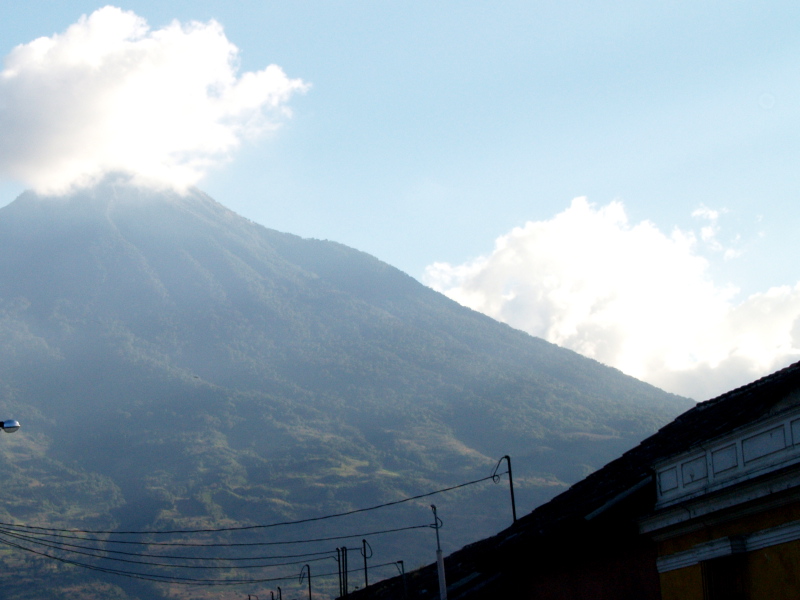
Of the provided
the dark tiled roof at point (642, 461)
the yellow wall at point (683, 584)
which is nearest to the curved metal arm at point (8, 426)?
the dark tiled roof at point (642, 461)

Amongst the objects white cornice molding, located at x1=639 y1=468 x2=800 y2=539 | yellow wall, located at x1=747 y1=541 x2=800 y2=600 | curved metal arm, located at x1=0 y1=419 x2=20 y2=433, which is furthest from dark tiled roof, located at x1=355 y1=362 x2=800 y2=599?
curved metal arm, located at x1=0 y1=419 x2=20 y2=433

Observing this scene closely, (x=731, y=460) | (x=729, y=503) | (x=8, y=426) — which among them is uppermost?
(x=8, y=426)

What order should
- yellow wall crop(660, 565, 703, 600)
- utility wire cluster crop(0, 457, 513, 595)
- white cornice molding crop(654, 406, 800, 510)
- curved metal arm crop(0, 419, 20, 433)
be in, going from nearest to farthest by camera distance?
white cornice molding crop(654, 406, 800, 510) < yellow wall crop(660, 565, 703, 600) < curved metal arm crop(0, 419, 20, 433) < utility wire cluster crop(0, 457, 513, 595)

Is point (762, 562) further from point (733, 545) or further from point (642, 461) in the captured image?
point (642, 461)

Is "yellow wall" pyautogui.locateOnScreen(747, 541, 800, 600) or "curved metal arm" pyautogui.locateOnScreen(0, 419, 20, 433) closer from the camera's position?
"yellow wall" pyautogui.locateOnScreen(747, 541, 800, 600)

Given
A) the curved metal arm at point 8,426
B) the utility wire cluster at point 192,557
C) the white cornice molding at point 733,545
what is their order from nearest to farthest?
the white cornice molding at point 733,545 < the curved metal arm at point 8,426 < the utility wire cluster at point 192,557

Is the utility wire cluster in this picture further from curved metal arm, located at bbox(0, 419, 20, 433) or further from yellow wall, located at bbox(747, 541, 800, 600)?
yellow wall, located at bbox(747, 541, 800, 600)

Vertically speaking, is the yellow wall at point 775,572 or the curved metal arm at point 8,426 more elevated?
the curved metal arm at point 8,426

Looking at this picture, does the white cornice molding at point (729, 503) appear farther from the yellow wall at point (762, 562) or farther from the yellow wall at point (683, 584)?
the yellow wall at point (683, 584)

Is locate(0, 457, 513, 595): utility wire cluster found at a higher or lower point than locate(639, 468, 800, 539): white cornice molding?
higher

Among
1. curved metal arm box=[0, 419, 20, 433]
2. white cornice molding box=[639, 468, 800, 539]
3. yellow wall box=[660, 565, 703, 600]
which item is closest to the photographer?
white cornice molding box=[639, 468, 800, 539]

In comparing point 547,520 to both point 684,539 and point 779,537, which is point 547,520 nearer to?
point 684,539

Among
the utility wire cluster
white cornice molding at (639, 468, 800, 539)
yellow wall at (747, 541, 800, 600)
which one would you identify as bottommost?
yellow wall at (747, 541, 800, 600)

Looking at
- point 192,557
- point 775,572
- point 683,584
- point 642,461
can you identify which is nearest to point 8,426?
point 642,461
